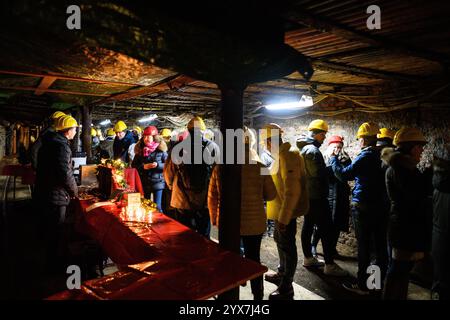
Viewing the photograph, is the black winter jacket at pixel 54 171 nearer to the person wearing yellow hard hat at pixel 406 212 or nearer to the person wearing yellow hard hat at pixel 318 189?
the person wearing yellow hard hat at pixel 318 189

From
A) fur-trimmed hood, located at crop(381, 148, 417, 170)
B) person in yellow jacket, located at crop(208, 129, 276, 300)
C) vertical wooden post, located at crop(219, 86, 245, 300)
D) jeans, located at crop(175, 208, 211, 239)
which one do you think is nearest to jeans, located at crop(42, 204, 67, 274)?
jeans, located at crop(175, 208, 211, 239)

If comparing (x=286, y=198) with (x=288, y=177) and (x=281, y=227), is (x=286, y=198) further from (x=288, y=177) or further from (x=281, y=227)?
(x=281, y=227)

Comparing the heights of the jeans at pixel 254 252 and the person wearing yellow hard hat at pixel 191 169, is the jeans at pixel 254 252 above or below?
below

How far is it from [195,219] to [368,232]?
10.3 feet

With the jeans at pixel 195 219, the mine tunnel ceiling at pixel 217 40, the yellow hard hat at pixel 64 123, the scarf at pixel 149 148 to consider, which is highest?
the mine tunnel ceiling at pixel 217 40

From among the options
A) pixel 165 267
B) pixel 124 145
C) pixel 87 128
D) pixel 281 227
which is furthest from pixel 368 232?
pixel 87 128

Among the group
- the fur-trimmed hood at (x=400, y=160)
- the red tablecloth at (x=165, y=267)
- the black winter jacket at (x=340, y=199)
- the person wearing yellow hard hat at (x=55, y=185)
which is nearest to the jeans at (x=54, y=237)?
the person wearing yellow hard hat at (x=55, y=185)

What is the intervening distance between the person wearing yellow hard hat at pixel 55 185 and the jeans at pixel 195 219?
6.42 ft

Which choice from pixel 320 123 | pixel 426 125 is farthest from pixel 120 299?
pixel 426 125

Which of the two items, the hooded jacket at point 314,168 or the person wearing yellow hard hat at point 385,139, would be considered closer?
the hooded jacket at point 314,168

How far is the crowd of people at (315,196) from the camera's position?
382 centimetres

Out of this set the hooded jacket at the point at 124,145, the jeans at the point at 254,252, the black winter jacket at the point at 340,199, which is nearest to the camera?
the jeans at the point at 254,252

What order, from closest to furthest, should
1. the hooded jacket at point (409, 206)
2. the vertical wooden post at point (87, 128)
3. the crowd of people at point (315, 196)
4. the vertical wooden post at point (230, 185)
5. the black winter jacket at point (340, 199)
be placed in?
the vertical wooden post at point (230, 185) < the hooded jacket at point (409, 206) < the crowd of people at point (315, 196) < the black winter jacket at point (340, 199) < the vertical wooden post at point (87, 128)

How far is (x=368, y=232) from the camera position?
16.3 feet
